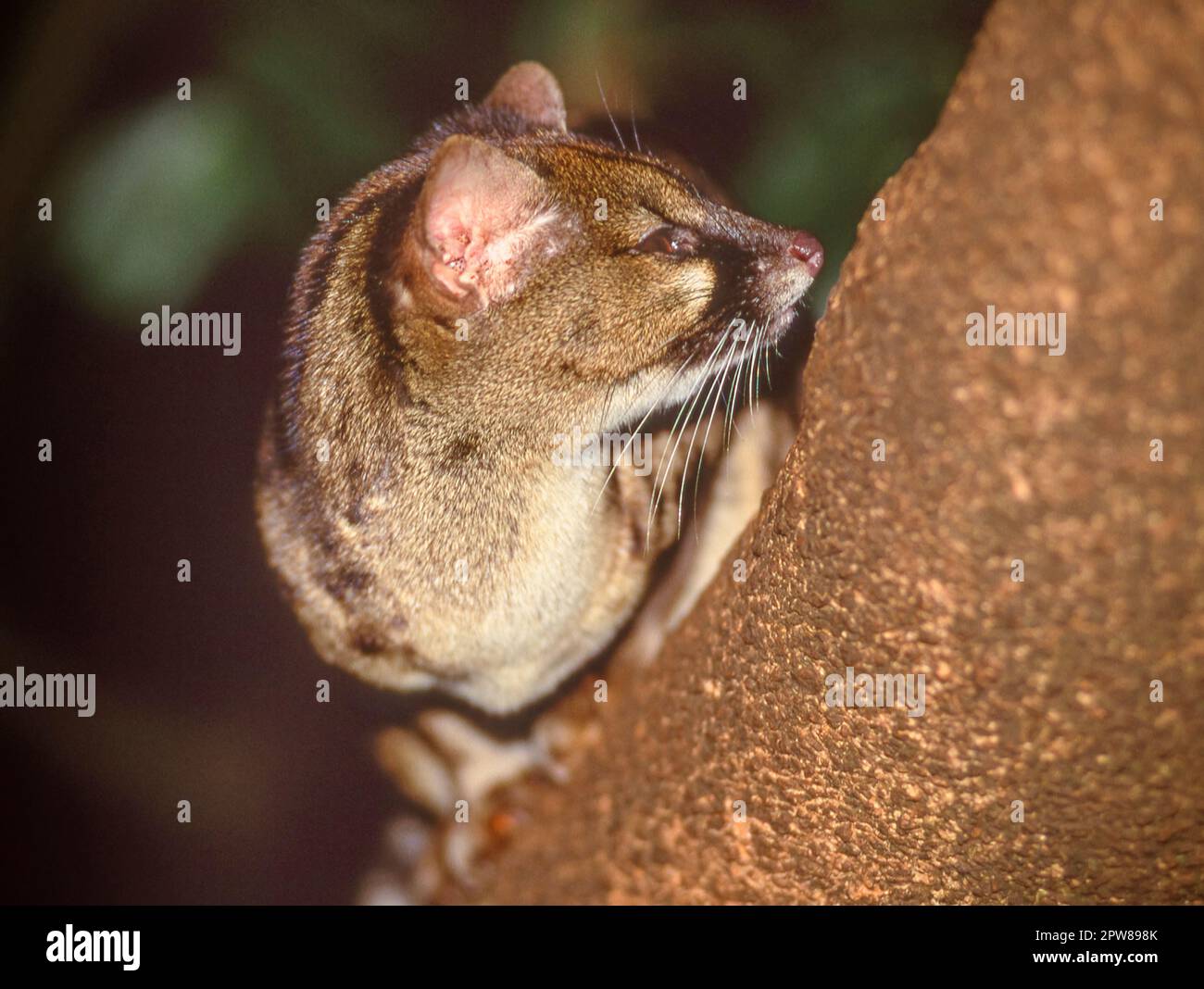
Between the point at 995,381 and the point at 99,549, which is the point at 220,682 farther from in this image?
the point at 995,381

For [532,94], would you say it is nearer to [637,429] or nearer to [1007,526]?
[637,429]

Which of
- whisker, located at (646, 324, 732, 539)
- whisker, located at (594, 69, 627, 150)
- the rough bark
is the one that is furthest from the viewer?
whisker, located at (594, 69, 627, 150)

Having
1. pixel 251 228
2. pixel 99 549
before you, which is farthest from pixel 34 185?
pixel 99 549

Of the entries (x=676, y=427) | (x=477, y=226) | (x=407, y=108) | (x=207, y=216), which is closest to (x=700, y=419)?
(x=676, y=427)

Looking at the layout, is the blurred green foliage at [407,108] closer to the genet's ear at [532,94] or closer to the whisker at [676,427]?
the genet's ear at [532,94]

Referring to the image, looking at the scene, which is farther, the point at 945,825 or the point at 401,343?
the point at 401,343

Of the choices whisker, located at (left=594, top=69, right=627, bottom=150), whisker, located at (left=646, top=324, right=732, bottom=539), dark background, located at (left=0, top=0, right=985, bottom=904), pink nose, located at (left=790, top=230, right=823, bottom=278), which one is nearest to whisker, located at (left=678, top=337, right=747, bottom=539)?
whisker, located at (left=646, top=324, right=732, bottom=539)

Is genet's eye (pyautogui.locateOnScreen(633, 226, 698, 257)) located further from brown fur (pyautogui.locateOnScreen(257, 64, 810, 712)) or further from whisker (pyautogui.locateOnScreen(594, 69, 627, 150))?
whisker (pyautogui.locateOnScreen(594, 69, 627, 150))
